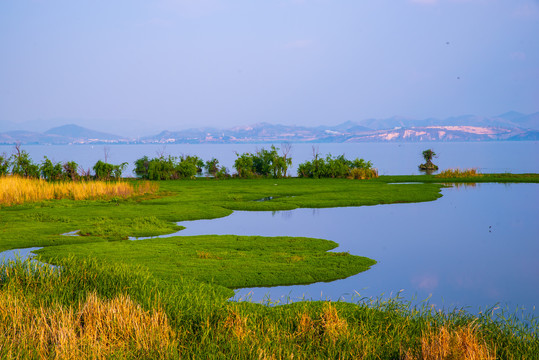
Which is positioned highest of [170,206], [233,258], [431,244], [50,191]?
[50,191]

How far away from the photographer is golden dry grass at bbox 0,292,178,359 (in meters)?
5.62

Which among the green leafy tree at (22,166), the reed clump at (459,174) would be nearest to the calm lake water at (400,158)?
the green leafy tree at (22,166)

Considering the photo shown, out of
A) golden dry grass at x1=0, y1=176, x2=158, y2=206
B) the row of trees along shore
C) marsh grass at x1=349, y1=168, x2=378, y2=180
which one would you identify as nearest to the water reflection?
golden dry grass at x1=0, y1=176, x2=158, y2=206

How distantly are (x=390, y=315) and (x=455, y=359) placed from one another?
1892 millimetres

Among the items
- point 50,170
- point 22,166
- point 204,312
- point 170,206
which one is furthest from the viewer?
point 50,170

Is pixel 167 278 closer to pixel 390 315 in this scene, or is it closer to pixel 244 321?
pixel 244 321

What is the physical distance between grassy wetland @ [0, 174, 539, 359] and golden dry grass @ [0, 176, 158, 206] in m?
6.96

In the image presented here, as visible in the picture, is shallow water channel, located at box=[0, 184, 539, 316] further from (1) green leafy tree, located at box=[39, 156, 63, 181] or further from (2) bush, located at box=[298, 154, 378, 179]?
(1) green leafy tree, located at box=[39, 156, 63, 181]

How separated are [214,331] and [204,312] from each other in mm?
605

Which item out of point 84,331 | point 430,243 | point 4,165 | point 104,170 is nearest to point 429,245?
point 430,243

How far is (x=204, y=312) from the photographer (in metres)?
7.02

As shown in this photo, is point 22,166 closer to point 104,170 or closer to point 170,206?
point 104,170

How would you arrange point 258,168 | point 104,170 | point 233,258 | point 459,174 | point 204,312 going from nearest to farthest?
point 204,312 < point 233,258 < point 104,170 < point 459,174 < point 258,168

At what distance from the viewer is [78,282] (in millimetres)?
8211
